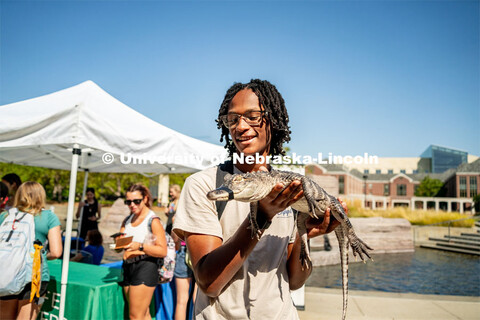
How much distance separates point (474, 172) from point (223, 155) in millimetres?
73857

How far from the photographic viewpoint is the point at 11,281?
374 centimetres

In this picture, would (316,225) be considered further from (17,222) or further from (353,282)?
(353,282)

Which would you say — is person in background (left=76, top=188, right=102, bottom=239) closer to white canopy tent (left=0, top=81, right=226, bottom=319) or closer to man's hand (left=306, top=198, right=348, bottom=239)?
white canopy tent (left=0, top=81, right=226, bottom=319)

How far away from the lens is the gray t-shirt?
1.57m

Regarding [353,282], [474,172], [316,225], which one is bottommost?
[353,282]

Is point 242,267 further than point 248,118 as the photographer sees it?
No

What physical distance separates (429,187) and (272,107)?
87.3 metres

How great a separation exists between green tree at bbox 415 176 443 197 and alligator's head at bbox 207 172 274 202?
87.4 meters

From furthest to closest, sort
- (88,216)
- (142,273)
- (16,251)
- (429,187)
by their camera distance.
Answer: (429,187)
(88,216)
(142,273)
(16,251)

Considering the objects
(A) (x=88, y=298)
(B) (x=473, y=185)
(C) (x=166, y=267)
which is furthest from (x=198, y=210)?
(B) (x=473, y=185)

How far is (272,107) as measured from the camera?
1.94 m

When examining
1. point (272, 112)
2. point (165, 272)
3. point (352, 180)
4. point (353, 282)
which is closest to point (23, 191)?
point (165, 272)

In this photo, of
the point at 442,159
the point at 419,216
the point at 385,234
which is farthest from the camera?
the point at 442,159

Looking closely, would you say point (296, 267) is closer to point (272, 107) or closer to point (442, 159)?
point (272, 107)
